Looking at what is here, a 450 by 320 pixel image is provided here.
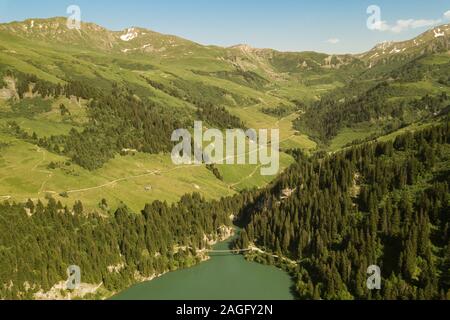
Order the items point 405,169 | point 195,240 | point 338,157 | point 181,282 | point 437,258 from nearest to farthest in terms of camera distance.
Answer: point 437,258, point 181,282, point 405,169, point 195,240, point 338,157

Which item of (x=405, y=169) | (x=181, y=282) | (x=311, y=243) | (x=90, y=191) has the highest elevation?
(x=405, y=169)

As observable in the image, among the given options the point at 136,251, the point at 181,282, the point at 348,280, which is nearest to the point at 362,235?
the point at 348,280

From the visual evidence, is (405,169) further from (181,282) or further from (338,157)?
(181,282)

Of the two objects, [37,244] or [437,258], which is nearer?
[437,258]

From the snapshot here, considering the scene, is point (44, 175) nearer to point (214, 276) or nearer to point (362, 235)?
point (214, 276)

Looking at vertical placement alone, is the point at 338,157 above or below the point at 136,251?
above
